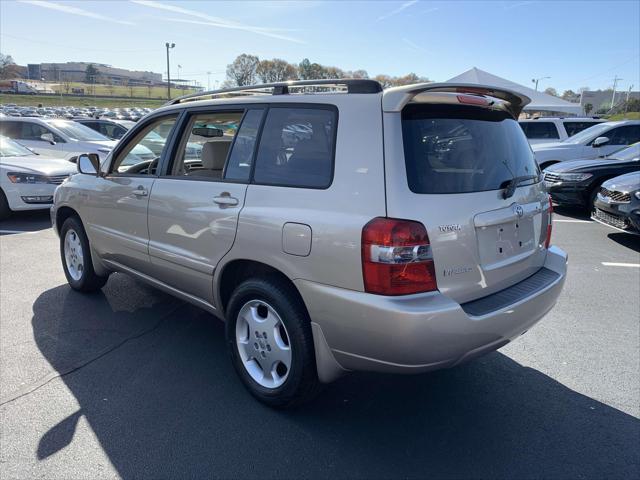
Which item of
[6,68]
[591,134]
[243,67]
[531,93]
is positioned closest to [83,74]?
[6,68]

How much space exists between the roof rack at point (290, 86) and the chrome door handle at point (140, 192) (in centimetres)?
80

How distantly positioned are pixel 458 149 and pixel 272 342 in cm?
154

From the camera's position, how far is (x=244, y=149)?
3.08m

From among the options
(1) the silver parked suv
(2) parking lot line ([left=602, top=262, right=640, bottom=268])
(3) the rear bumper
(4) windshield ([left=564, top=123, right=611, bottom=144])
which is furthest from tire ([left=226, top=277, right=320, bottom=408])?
(4) windshield ([left=564, top=123, right=611, bottom=144])

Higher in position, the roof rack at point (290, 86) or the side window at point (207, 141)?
the roof rack at point (290, 86)

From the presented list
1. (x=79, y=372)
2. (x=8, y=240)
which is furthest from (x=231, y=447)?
(x=8, y=240)

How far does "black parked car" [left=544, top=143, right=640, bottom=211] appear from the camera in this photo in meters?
8.90

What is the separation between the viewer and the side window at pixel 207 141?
3660 mm

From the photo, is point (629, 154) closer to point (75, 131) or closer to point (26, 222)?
point (26, 222)

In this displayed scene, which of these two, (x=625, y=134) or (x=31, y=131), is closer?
(x=625, y=134)

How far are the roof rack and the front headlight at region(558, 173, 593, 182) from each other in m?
7.86

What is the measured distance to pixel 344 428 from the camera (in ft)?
9.20

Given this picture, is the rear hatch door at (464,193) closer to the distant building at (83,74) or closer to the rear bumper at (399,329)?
the rear bumper at (399,329)

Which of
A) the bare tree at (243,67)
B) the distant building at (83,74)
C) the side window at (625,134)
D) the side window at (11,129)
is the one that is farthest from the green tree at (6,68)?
the side window at (625,134)
